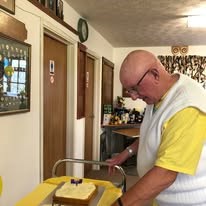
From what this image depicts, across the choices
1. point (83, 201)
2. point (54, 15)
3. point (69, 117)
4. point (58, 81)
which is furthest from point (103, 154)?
point (83, 201)

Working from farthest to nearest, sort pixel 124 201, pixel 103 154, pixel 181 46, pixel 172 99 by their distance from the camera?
pixel 181 46 < pixel 103 154 < pixel 172 99 < pixel 124 201

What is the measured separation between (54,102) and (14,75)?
105 centimetres

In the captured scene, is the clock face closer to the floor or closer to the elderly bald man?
the floor

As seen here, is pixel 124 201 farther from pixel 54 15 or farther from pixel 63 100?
pixel 63 100

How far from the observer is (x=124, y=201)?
903 mm

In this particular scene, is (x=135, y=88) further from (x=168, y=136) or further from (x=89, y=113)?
(x=89, y=113)

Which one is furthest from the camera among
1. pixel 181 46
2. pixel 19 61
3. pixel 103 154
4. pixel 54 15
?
pixel 181 46

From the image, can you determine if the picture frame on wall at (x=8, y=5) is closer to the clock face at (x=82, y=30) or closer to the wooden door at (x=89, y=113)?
the clock face at (x=82, y=30)

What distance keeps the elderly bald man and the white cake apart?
10.7 inches

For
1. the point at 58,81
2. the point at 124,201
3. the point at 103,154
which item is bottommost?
the point at 103,154

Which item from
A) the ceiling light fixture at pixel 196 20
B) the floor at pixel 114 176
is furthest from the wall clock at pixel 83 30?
the floor at pixel 114 176

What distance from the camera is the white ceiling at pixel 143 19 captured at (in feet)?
9.71

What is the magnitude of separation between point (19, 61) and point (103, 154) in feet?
11.4

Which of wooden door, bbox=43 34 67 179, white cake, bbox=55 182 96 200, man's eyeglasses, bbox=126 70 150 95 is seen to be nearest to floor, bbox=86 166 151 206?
wooden door, bbox=43 34 67 179
